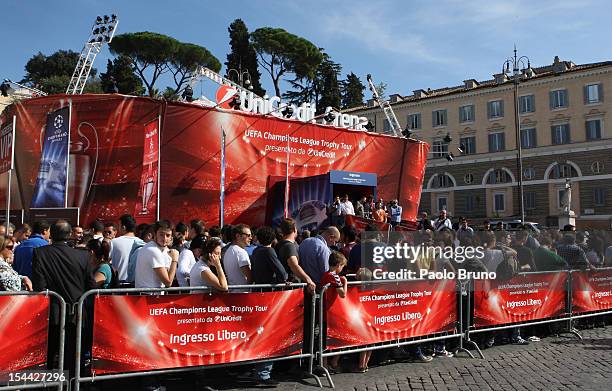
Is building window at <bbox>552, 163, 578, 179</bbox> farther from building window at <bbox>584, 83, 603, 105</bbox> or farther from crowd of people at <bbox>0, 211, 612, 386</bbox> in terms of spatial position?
crowd of people at <bbox>0, 211, 612, 386</bbox>

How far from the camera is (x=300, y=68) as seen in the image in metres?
50.4

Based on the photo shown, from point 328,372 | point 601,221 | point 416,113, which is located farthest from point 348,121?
point 416,113

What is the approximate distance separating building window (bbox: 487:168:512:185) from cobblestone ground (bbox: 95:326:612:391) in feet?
138

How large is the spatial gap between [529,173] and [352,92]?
80.6 feet

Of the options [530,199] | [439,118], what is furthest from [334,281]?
[439,118]

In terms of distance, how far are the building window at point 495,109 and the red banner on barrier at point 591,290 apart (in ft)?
137

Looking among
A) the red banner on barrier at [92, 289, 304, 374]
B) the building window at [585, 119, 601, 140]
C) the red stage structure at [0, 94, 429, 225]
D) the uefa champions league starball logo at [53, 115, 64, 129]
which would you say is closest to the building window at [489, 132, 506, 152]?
the building window at [585, 119, 601, 140]

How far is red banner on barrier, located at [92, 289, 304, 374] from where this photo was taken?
5.00 metres

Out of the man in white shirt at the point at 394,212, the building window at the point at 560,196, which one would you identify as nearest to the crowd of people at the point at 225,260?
the man in white shirt at the point at 394,212

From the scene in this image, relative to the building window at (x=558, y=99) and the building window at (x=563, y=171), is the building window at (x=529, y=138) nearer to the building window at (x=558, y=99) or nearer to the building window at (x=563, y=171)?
the building window at (x=558, y=99)

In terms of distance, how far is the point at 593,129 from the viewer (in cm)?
4375

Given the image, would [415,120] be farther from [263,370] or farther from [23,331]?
[23,331]

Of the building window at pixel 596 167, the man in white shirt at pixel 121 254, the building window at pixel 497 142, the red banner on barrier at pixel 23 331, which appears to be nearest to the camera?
the red banner on barrier at pixel 23 331

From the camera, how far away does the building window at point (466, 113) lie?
5047cm
